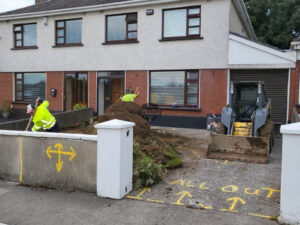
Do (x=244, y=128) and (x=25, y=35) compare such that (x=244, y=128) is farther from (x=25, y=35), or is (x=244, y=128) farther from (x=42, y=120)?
(x=25, y=35)

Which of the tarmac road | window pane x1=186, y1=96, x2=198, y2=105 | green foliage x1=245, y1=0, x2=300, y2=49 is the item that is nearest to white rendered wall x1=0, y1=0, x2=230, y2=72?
window pane x1=186, y1=96, x2=198, y2=105

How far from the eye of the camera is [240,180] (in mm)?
6121

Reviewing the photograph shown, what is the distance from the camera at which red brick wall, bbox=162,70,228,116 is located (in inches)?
507

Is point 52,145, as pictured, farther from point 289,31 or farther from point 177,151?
point 289,31

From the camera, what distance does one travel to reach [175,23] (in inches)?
531

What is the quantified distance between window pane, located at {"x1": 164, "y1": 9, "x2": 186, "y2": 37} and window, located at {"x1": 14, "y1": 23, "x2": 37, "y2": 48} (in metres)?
7.92

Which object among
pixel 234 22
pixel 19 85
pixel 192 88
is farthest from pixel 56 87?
pixel 234 22

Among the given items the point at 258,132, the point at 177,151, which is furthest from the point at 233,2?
the point at 177,151

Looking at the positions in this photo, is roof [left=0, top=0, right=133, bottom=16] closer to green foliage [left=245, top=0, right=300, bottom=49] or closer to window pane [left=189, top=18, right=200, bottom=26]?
window pane [left=189, top=18, right=200, bottom=26]

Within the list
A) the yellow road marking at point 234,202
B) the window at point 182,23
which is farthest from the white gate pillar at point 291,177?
the window at point 182,23

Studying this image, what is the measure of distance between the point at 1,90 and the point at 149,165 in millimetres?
15081

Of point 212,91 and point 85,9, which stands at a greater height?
point 85,9

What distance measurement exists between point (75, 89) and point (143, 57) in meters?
4.46

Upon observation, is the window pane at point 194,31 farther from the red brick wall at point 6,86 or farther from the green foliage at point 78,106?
the red brick wall at point 6,86
